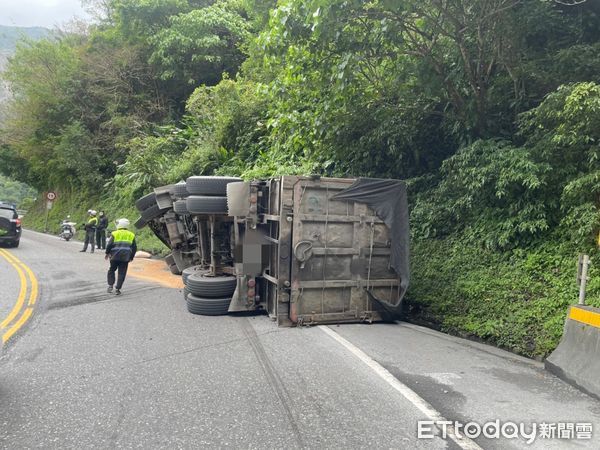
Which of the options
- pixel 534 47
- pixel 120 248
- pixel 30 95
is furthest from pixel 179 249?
pixel 30 95

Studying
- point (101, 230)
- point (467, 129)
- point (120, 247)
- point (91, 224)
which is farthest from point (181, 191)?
point (101, 230)

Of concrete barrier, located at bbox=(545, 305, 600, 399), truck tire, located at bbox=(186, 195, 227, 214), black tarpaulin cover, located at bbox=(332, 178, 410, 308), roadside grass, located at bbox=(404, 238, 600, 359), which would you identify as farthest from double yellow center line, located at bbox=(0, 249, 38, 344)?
concrete barrier, located at bbox=(545, 305, 600, 399)

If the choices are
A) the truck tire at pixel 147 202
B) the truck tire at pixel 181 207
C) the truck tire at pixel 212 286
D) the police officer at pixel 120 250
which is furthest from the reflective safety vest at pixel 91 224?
the truck tire at pixel 212 286

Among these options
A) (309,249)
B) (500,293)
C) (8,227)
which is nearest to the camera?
(309,249)

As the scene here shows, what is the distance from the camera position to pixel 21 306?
8.77m

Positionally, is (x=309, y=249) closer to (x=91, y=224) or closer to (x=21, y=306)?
(x=21, y=306)

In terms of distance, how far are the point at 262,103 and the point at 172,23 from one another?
11177 millimetres

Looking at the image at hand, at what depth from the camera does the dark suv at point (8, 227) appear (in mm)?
19188

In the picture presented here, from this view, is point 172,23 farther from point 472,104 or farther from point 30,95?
point 472,104

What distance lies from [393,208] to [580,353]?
11.2 ft

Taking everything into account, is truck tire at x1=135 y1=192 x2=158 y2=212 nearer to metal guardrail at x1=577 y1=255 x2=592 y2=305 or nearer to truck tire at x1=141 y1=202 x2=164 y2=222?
truck tire at x1=141 y1=202 x2=164 y2=222

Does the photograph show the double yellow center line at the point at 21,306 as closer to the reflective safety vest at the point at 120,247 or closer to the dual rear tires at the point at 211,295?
the reflective safety vest at the point at 120,247

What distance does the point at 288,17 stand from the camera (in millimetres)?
8492

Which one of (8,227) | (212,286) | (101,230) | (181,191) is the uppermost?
(181,191)
